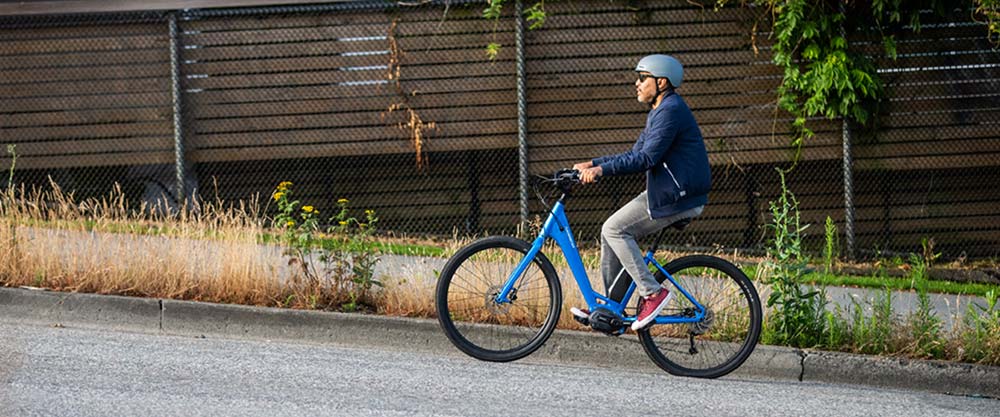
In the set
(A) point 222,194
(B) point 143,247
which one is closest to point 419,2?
(A) point 222,194

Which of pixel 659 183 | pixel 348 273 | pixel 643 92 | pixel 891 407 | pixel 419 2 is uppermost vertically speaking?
pixel 419 2

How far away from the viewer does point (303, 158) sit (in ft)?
41.0

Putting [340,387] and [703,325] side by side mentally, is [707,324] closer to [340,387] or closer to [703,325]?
[703,325]

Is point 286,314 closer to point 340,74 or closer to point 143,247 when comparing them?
point 143,247

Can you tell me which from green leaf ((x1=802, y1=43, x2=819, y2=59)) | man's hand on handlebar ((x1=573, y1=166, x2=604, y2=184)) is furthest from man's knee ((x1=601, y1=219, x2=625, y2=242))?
green leaf ((x1=802, y1=43, x2=819, y2=59))

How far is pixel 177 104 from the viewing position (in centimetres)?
1187

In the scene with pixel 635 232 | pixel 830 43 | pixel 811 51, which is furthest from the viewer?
pixel 830 43

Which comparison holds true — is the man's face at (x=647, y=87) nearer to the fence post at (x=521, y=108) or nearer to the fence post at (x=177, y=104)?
the fence post at (x=521, y=108)

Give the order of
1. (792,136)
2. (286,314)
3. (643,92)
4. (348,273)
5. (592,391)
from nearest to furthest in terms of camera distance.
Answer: (592,391) → (643,92) → (286,314) → (348,273) → (792,136)

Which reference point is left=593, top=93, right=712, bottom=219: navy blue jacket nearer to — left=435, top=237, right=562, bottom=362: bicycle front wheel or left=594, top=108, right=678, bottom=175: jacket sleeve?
left=594, top=108, right=678, bottom=175: jacket sleeve

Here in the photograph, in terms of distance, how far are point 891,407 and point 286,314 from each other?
3.50m

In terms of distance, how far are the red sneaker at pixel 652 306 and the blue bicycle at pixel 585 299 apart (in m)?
0.06

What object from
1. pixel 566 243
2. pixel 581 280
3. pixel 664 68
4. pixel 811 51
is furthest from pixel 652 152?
pixel 811 51

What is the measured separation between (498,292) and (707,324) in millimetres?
1181
